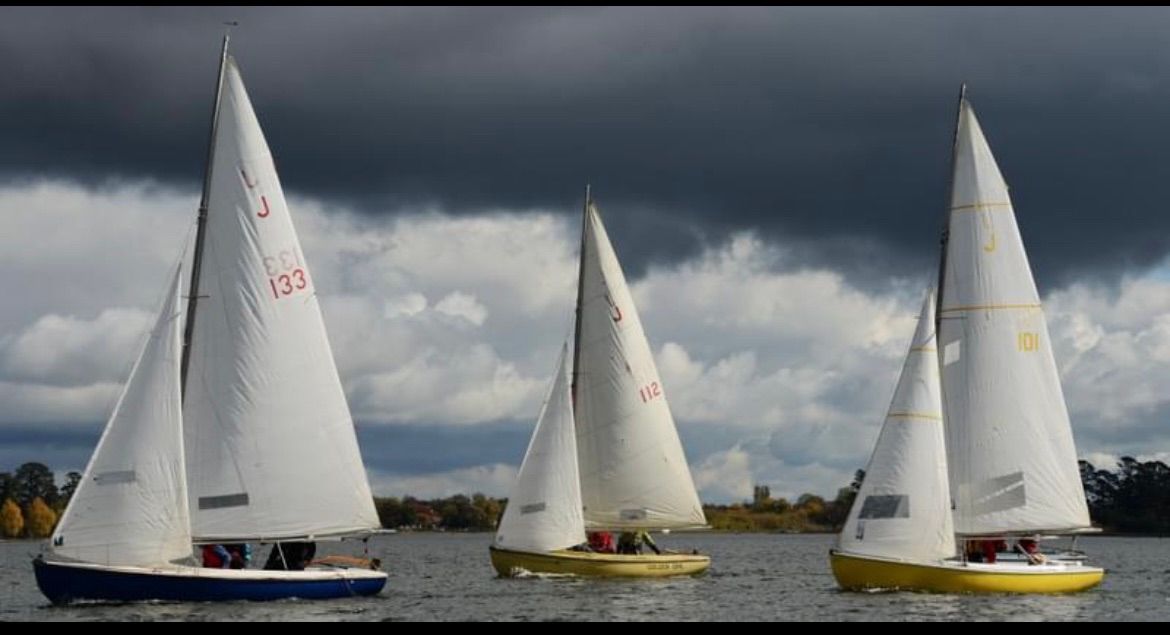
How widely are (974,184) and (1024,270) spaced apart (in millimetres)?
3082

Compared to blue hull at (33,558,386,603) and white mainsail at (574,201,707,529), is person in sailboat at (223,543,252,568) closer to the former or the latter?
blue hull at (33,558,386,603)

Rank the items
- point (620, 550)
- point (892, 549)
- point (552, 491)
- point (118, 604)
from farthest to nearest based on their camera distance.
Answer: point (620, 550) → point (552, 491) → point (892, 549) → point (118, 604)

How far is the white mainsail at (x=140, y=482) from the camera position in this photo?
4675 cm

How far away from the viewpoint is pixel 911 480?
54.8 metres

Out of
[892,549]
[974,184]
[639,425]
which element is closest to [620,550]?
[639,425]

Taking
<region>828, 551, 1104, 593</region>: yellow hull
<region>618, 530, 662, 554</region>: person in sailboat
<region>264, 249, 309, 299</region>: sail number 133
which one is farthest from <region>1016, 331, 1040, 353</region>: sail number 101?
<region>264, 249, 309, 299</region>: sail number 133

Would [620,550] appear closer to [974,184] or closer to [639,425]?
[639,425]

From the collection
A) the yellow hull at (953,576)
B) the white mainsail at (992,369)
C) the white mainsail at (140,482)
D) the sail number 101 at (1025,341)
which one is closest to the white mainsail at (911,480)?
the yellow hull at (953,576)

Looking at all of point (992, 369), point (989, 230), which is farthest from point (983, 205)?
point (992, 369)

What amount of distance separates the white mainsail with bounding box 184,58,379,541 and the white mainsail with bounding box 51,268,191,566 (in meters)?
1.08

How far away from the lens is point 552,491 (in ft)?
210

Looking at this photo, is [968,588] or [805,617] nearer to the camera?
[805,617]

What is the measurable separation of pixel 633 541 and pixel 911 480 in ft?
51.9

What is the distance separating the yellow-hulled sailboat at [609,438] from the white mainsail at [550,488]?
5 cm
